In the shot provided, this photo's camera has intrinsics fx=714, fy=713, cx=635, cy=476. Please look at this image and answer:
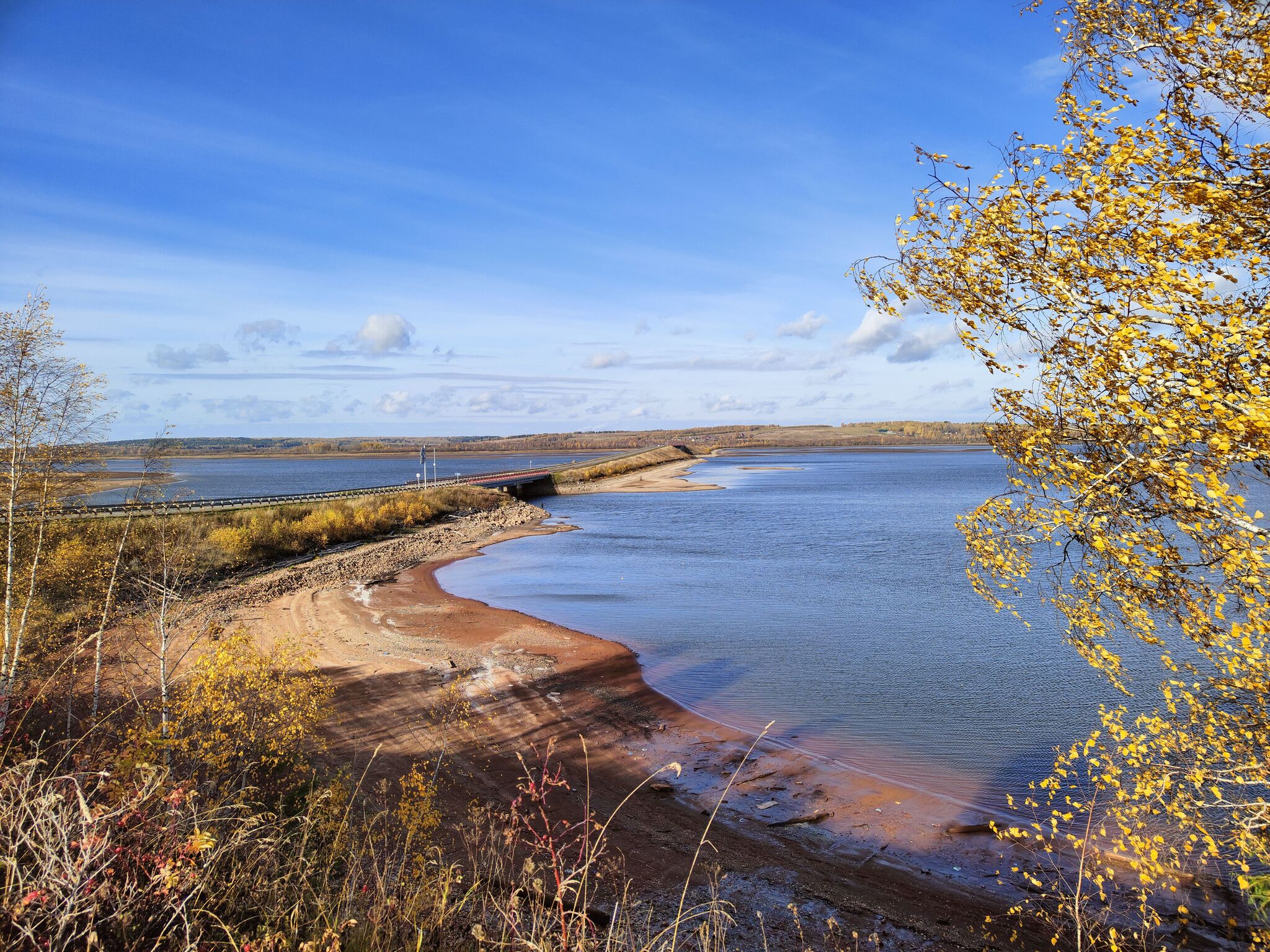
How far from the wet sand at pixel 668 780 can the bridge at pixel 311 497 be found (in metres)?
7.09

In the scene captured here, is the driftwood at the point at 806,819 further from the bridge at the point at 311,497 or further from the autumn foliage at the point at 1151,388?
the bridge at the point at 311,497

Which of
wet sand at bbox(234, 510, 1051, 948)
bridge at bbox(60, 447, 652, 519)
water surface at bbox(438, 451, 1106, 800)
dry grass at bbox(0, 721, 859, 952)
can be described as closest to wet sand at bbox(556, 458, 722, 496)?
bridge at bbox(60, 447, 652, 519)

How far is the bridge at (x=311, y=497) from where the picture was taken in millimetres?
24605

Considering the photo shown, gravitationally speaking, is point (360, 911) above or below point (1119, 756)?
above

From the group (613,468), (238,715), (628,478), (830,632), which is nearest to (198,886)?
(238,715)

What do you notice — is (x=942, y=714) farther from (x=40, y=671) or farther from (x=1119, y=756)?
(x=40, y=671)

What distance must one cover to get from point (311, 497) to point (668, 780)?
157 feet

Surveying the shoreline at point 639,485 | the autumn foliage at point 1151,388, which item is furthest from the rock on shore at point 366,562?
the shoreline at point 639,485

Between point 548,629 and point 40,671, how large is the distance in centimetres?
1363

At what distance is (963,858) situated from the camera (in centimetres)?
1086

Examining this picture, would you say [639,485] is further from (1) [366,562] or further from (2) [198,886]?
(2) [198,886]

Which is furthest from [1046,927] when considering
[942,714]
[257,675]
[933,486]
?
[933,486]

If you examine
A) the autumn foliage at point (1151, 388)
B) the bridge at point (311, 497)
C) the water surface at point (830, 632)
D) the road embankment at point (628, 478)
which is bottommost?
the water surface at point (830, 632)

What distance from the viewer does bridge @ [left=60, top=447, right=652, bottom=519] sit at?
24.6m
